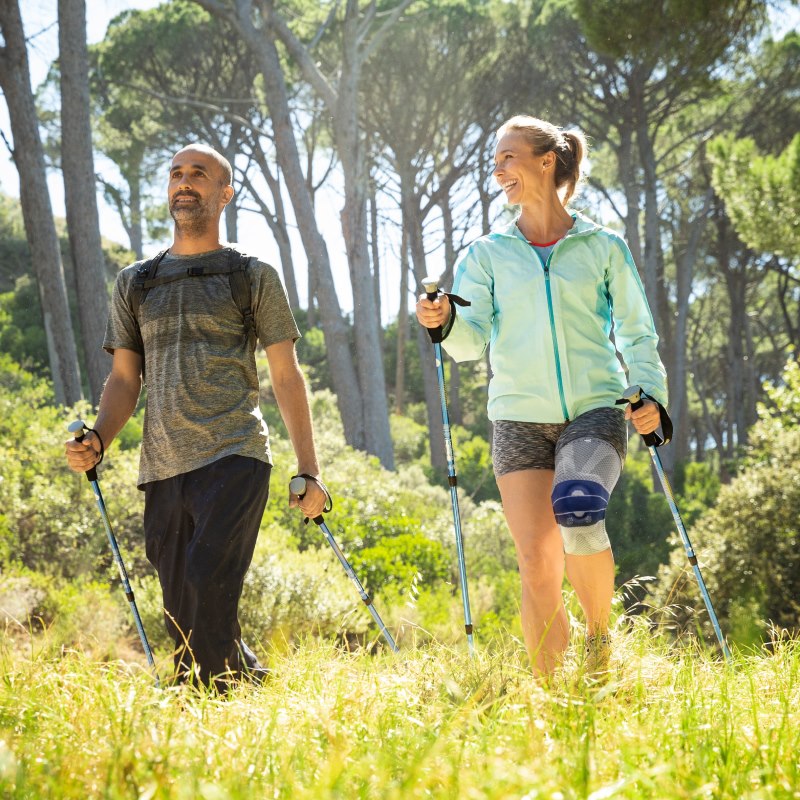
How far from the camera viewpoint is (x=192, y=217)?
11.6ft

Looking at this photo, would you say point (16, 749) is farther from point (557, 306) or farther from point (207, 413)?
point (557, 306)

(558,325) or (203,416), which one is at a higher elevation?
(558,325)

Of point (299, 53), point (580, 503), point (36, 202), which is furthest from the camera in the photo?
point (299, 53)

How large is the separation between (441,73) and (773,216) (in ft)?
27.1

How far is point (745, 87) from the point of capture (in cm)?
2070

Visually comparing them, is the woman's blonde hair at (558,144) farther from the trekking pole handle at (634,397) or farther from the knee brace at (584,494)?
the knee brace at (584,494)

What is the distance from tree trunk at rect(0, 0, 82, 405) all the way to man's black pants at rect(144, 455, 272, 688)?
7.68 m

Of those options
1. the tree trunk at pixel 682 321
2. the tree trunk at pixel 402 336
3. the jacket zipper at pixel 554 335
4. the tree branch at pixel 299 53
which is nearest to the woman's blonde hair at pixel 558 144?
the jacket zipper at pixel 554 335

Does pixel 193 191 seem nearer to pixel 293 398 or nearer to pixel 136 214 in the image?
pixel 293 398

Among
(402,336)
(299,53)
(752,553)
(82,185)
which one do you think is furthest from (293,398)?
(402,336)

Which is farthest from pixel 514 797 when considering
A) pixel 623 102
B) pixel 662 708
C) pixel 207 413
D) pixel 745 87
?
pixel 745 87

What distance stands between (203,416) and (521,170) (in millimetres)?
1431

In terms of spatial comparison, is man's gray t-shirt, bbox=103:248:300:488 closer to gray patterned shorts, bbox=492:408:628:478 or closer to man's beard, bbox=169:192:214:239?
man's beard, bbox=169:192:214:239

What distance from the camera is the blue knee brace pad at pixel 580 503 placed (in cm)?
304
